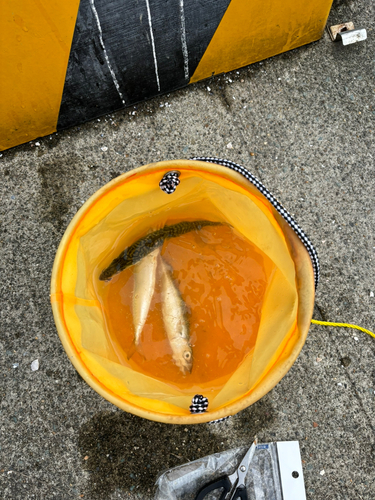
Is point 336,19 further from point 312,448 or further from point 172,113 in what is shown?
point 312,448

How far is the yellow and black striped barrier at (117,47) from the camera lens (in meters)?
1.35

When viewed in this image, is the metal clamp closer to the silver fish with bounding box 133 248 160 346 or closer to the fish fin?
the silver fish with bounding box 133 248 160 346

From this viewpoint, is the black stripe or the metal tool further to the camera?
the metal tool

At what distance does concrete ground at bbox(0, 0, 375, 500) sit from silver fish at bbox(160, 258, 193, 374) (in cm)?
41

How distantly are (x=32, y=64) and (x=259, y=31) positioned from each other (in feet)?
3.15

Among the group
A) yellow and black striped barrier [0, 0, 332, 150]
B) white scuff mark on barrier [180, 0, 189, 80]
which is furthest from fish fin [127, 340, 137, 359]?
white scuff mark on barrier [180, 0, 189, 80]

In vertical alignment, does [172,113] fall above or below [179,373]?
above

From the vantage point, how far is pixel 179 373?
57.7 inches

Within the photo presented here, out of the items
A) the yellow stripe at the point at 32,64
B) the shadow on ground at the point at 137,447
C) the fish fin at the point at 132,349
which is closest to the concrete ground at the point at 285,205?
the shadow on ground at the point at 137,447

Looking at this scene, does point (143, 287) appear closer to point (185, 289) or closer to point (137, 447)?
point (185, 289)

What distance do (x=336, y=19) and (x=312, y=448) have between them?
6.68 feet

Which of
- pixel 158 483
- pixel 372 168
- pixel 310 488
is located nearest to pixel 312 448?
pixel 310 488

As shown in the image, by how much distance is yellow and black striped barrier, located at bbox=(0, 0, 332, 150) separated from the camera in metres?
1.35

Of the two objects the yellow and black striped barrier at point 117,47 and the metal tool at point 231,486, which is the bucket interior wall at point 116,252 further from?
the yellow and black striped barrier at point 117,47
